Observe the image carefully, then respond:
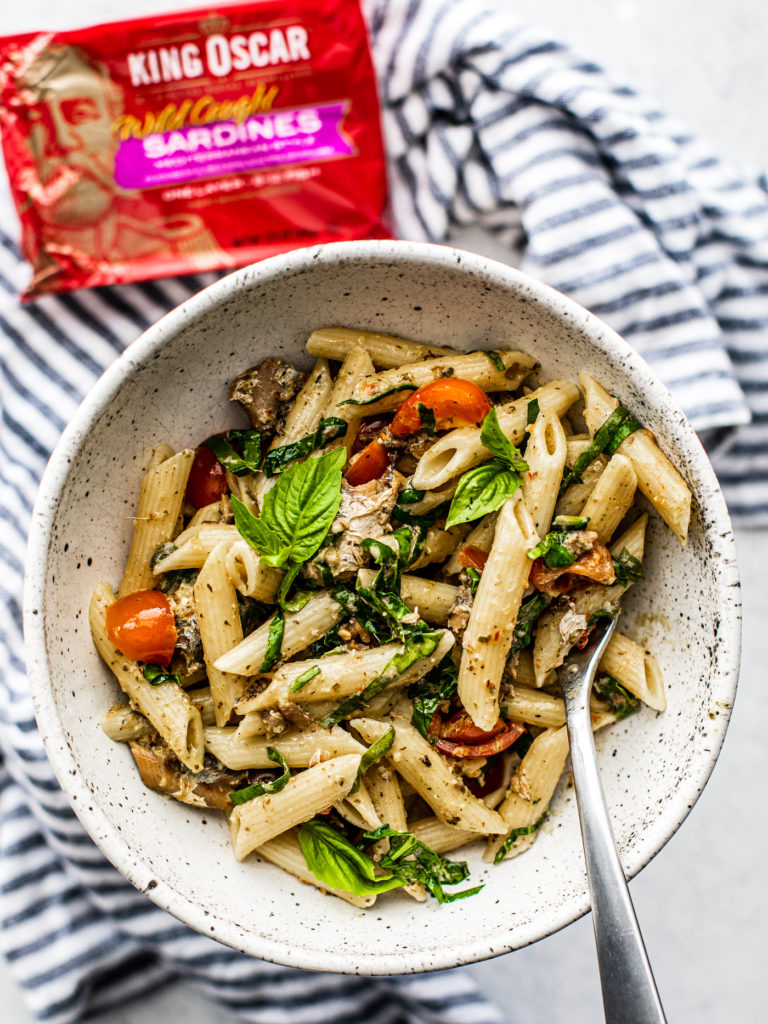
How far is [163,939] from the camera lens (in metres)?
2.34

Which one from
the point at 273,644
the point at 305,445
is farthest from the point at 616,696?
the point at 305,445

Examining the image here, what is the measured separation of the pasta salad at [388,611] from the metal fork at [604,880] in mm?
48

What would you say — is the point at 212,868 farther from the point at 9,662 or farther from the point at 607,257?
the point at 607,257

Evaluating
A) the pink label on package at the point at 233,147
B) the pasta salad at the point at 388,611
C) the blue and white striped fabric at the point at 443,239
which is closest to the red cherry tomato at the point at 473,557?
the pasta salad at the point at 388,611

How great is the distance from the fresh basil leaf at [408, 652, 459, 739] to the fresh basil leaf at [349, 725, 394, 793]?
0.28ft

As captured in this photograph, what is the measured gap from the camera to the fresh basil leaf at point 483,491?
1656 mm

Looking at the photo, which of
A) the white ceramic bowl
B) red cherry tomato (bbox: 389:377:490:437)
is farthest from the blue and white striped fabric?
red cherry tomato (bbox: 389:377:490:437)

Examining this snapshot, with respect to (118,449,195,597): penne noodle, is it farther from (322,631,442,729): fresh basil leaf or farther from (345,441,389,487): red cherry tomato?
(322,631,442,729): fresh basil leaf

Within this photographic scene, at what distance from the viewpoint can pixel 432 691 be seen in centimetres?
176

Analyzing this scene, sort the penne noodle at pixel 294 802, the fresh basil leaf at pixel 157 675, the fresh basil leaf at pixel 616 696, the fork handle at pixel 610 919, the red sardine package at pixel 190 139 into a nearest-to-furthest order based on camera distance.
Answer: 1. the fork handle at pixel 610 919
2. the penne noodle at pixel 294 802
3. the fresh basil leaf at pixel 157 675
4. the fresh basil leaf at pixel 616 696
5. the red sardine package at pixel 190 139

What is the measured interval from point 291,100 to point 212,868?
1.86 meters

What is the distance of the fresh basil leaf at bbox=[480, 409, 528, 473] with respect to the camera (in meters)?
1.62

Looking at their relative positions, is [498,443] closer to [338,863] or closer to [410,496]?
[410,496]

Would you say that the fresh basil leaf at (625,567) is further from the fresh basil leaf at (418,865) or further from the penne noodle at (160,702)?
the penne noodle at (160,702)
